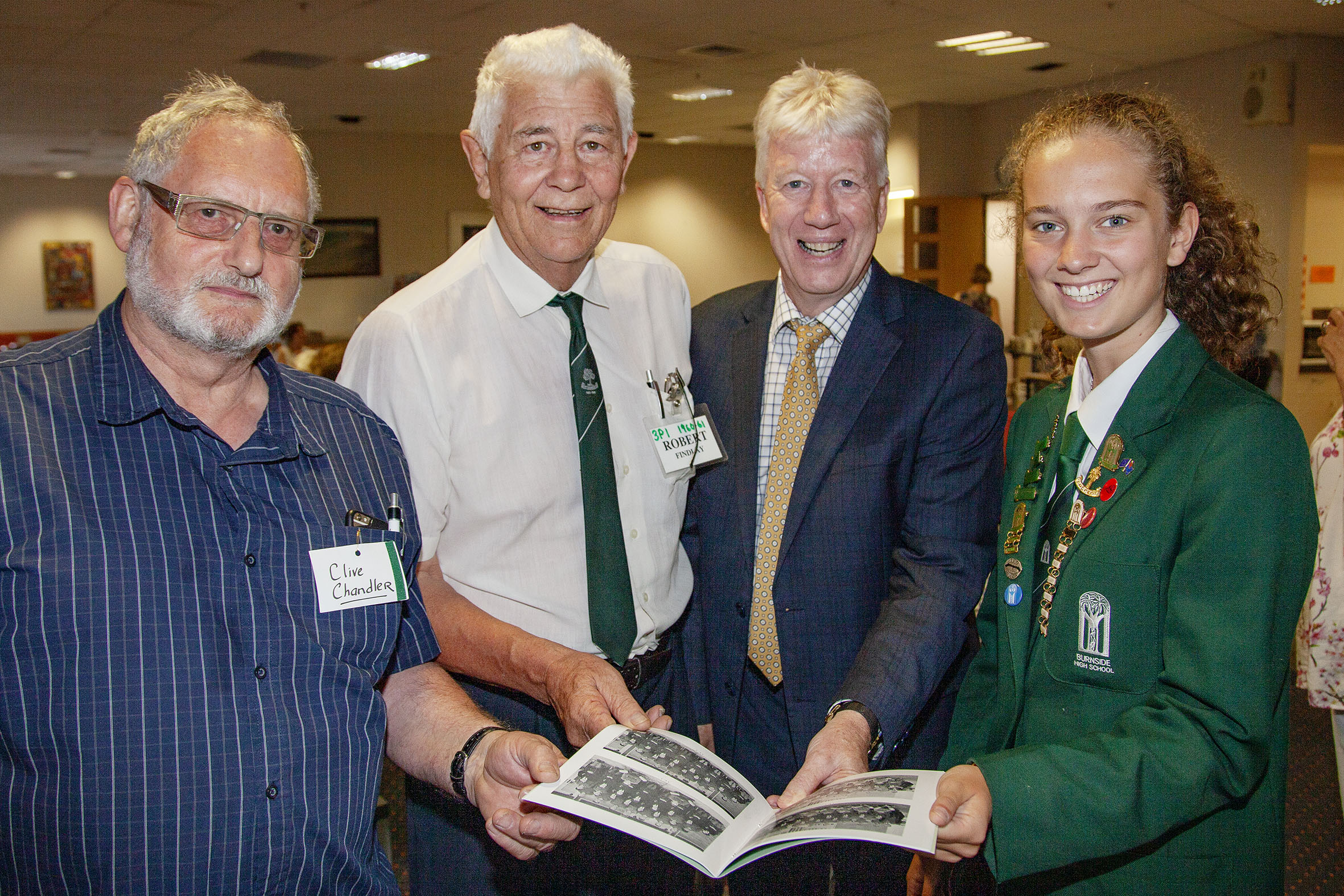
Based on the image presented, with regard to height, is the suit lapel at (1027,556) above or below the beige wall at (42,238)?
below

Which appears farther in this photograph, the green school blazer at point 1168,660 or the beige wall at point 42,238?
the beige wall at point 42,238

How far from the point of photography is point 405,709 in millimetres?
1710

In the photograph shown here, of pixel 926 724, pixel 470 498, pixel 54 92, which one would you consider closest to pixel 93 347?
pixel 470 498

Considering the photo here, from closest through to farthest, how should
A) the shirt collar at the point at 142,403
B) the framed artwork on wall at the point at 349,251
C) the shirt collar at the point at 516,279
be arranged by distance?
the shirt collar at the point at 142,403 < the shirt collar at the point at 516,279 < the framed artwork on wall at the point at 349,251

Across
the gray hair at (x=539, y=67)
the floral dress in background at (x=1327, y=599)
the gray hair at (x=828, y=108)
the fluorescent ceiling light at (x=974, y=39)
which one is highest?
the fluorescent ceiling light at (x=974, y=39)

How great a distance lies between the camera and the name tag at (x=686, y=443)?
2049 millimetres

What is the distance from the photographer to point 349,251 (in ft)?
43.4

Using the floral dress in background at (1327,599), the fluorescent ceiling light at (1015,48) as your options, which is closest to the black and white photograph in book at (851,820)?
the floral dress in background at (1327,599)

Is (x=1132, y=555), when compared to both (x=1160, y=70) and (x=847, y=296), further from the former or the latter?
(x=1160, y=70)

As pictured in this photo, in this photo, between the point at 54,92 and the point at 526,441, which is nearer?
the point at 526,441

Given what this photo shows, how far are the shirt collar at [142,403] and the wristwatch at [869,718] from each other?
1025mm

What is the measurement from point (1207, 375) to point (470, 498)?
4.44 ft

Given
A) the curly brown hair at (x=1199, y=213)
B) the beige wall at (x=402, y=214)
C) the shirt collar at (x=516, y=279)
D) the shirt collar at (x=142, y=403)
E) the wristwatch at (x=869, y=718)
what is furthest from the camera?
the beige wall at (x=402, y=214)

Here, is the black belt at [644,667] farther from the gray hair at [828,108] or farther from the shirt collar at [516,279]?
the gray hair at [828,108]
